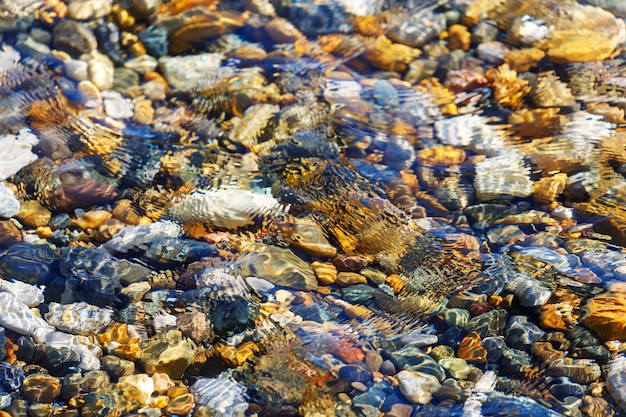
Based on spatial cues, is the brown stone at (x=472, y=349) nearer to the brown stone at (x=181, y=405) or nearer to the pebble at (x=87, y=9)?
the brown stone at (x=181, y=405)

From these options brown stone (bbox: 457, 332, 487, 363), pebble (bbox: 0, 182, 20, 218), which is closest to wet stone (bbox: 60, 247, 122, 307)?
pebble (bbox: 0, 182, 20, 218)

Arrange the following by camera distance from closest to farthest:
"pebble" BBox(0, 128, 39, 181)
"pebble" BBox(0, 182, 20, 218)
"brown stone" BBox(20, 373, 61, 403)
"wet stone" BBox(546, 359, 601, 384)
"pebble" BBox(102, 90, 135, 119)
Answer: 1. "brown stone" BBox(20, 373, 61, 403)
2. "wet stone" BBox(546, 359, 601, 384)
3. "pebble" BBox(0, 182, 20, 218)
4. "pebble" BBox(0, 128, 39, 181)
5. "pebble" BBox(102, 90, 135, 119)

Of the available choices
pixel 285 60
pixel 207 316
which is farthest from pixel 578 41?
pixel 207 316

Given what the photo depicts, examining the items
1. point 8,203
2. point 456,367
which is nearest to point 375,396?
point 456,367

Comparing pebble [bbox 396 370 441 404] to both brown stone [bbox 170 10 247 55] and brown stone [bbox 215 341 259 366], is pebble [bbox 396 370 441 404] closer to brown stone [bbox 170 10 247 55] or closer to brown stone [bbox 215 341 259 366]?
brown stone [bbox 215 341 259 366]

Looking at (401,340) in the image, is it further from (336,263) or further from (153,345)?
(153,345)

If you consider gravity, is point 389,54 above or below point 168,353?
above

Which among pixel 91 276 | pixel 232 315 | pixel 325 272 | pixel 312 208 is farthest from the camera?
pixel 312 208

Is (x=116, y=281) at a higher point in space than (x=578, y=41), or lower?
lower

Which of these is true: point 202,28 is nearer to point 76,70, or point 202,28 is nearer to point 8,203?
point 76,70

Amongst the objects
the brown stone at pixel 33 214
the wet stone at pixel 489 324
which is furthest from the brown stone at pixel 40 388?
the wet stone at pixel 489 324

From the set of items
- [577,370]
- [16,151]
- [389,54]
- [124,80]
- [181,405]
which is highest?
[389,54]
